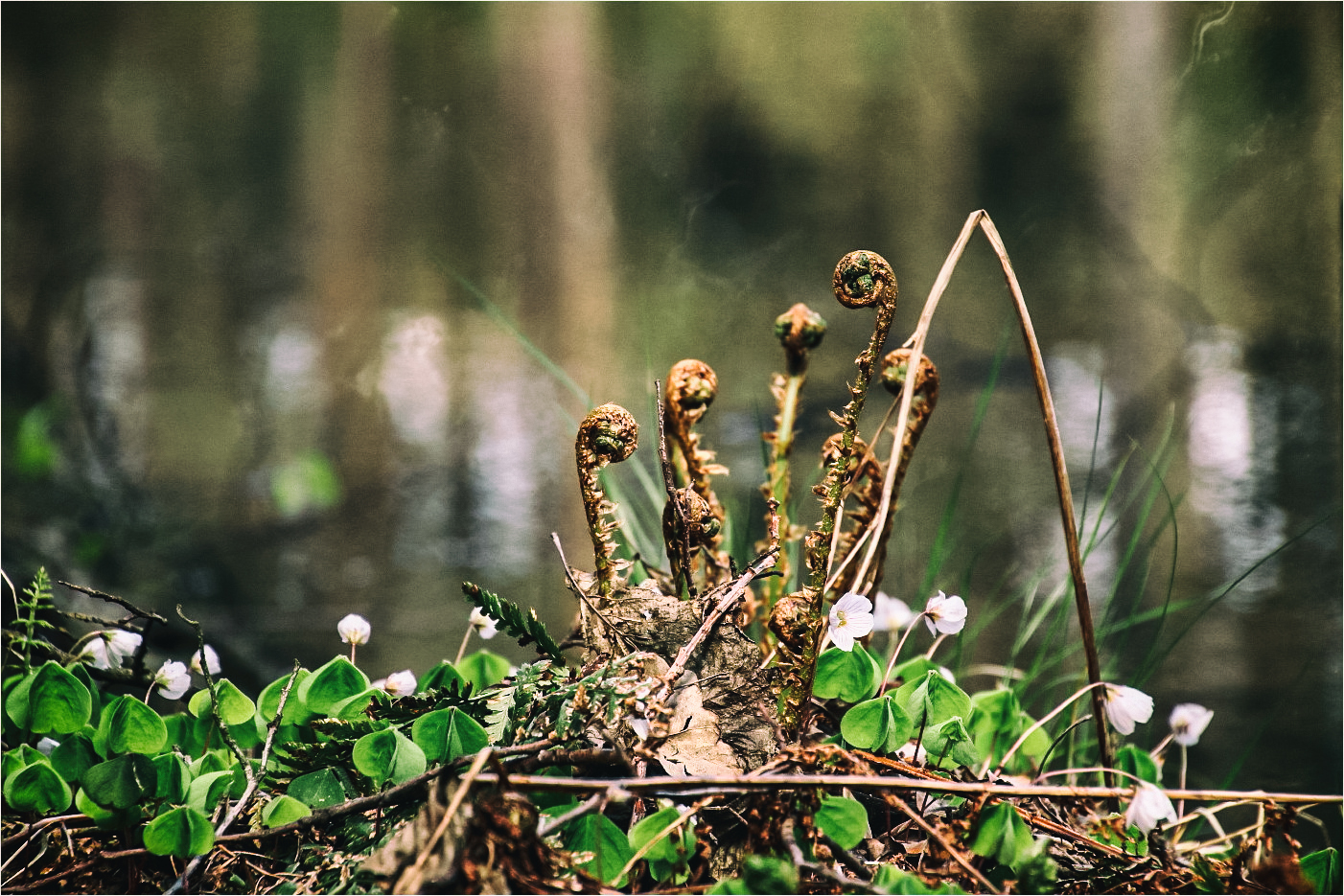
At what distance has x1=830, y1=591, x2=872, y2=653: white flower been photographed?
0.46 meters

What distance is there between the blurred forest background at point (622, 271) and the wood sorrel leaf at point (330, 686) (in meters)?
0.67

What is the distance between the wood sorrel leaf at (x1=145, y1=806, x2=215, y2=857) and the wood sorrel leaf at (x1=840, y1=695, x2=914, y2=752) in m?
0.36

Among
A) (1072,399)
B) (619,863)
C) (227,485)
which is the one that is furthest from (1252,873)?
(227,485)

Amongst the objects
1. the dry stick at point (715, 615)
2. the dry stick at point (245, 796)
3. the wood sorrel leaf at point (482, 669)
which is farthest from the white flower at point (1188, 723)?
the dry stick at point (245, 796)

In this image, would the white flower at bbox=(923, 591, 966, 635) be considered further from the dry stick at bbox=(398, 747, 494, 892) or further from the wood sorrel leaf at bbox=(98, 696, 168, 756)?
the wood sorrel leaf at bbox=(98, 696, 168, 756)

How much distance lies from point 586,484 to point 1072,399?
94 centimetres

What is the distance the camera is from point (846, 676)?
489 millimetres

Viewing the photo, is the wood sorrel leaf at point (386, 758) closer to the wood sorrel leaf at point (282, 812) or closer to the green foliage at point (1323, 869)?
the wood sorrel leaf at point (282, 812)

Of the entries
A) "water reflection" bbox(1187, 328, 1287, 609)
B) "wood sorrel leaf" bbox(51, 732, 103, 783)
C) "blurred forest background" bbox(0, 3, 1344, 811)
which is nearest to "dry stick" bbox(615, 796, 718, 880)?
"wood sorrel leaf" bbox(51, 732, 103, 783)

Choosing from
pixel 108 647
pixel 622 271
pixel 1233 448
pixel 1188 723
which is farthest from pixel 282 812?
pixel 1233 448

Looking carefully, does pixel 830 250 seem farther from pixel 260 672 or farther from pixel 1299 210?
pixel 260 672

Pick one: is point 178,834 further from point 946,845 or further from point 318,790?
point 946,845

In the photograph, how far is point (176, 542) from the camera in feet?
3.77

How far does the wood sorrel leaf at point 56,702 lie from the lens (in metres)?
0.47
